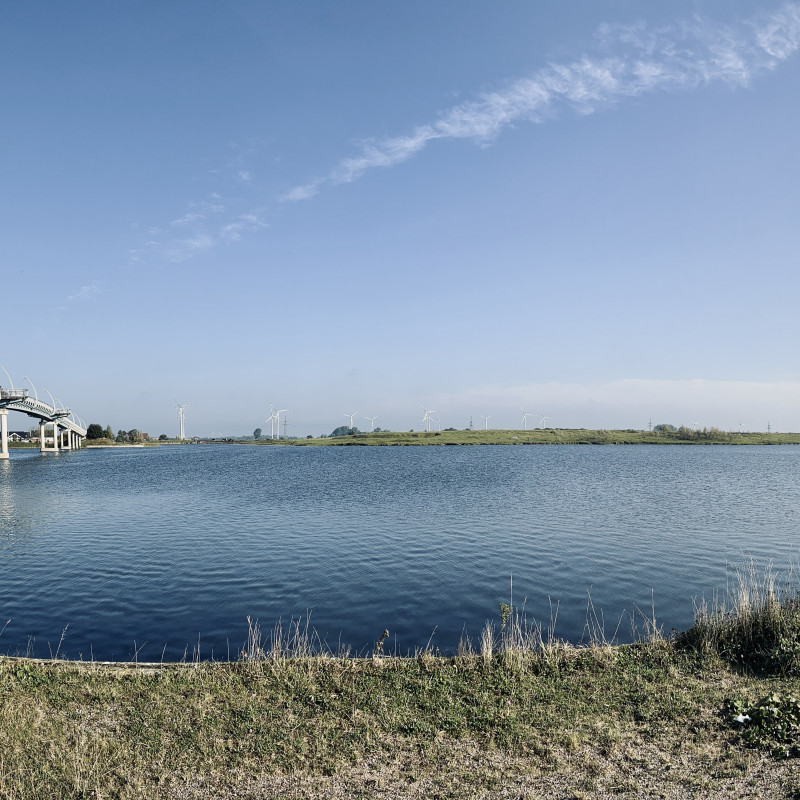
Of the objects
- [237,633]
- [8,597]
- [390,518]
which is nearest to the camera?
[237,633]

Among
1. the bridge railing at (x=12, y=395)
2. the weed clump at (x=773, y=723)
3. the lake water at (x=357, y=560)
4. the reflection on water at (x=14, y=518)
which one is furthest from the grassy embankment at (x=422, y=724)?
the bridge railing at (x=12, y=395)

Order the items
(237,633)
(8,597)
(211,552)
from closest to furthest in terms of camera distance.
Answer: (237,633)
(8,597)
(211,552)

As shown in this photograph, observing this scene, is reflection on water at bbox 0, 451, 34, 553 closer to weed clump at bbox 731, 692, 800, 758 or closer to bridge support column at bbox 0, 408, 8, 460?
weed clump at bbox 731, 692, 800, 758

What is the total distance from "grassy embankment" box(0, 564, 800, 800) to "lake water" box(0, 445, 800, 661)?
508 cm

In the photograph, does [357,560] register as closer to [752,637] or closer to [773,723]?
[752,637]

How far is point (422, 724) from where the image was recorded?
13.6m

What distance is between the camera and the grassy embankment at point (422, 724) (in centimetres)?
1136

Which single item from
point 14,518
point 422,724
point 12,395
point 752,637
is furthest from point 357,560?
point 12,395

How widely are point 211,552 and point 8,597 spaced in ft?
40.1

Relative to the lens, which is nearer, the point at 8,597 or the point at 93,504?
the point at 8,597

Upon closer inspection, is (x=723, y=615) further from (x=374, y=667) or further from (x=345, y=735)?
(x=345, y=735)

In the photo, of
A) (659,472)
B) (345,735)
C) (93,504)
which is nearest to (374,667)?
(345,735)

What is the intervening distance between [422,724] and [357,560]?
885 inches

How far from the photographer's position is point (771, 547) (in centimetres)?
3931
